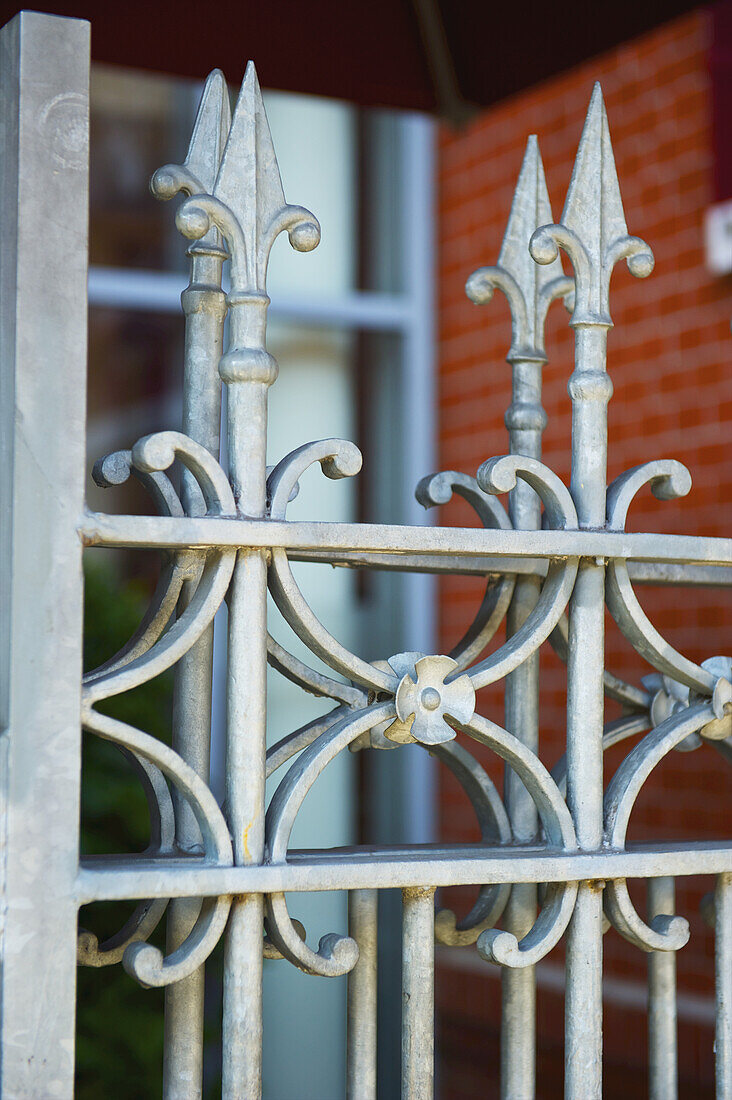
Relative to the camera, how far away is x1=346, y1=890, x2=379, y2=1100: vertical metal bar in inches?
53.2

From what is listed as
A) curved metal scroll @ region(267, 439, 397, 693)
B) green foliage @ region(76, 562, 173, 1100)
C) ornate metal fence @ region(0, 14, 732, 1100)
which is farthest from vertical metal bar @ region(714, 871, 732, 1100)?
green foliage @ region(76, 562, 173, 1100)

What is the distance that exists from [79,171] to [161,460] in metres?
0.27

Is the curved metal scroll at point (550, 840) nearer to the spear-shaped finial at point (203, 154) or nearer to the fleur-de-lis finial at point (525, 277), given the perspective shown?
the fleur-de-lis finial at point (525, 277)

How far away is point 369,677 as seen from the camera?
1.30 m

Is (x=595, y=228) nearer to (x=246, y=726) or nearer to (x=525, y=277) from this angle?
(x=525, y=277)

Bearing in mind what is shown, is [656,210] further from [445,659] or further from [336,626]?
[445,659]

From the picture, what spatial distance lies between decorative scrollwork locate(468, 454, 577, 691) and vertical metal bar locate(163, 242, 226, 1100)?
0.27m

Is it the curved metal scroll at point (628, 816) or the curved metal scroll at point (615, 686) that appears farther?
the curved metal scroll at point (615, 686)

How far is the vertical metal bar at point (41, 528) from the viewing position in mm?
1145

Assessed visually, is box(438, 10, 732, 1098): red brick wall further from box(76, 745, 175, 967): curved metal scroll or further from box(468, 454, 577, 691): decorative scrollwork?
box(76, 745, 175, 967): curved metal scroll

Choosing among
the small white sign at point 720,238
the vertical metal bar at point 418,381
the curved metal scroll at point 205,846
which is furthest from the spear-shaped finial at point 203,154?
the vertical metal bar at point 418,381

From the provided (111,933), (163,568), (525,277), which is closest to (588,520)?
(525,277)

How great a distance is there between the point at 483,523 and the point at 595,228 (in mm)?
335

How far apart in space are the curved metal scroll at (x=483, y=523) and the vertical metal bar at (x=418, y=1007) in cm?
27
